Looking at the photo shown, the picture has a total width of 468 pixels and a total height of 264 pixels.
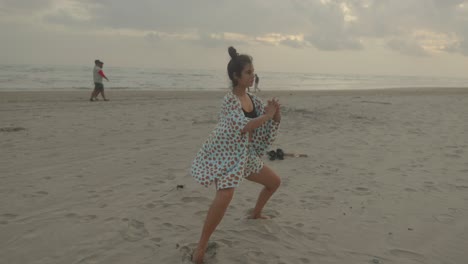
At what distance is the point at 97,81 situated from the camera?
1455 centimetres

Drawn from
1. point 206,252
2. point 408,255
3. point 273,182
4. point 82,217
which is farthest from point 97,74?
point 408,255

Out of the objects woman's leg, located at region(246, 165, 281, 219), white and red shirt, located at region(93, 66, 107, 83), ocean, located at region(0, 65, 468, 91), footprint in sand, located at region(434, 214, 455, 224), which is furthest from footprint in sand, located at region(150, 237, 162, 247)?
white and red shirt, located at region(93, 66, 107, 83)

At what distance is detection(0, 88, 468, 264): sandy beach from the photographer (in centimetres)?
306

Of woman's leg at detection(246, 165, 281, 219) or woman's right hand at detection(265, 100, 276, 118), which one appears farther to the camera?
woman's leg at detection(246, 165, 281, 219)

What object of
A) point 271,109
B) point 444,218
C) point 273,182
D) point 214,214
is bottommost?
point 444,218

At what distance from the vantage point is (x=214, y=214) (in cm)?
278

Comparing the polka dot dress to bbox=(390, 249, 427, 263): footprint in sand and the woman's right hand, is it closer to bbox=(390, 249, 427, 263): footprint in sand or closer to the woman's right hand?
the woman's right hand

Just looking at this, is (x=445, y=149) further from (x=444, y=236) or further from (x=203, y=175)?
(x=203, y=175)

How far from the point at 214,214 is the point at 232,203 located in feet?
4.61

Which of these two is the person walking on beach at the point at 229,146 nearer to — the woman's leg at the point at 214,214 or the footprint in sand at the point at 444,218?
the woman's leg at the point at 214,214

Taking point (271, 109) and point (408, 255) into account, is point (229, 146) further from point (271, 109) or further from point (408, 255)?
point (408, 255)

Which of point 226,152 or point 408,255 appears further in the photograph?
point 408,255

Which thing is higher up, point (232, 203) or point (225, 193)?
point (225, 193)

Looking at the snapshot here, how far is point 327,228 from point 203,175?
1.45 meters
